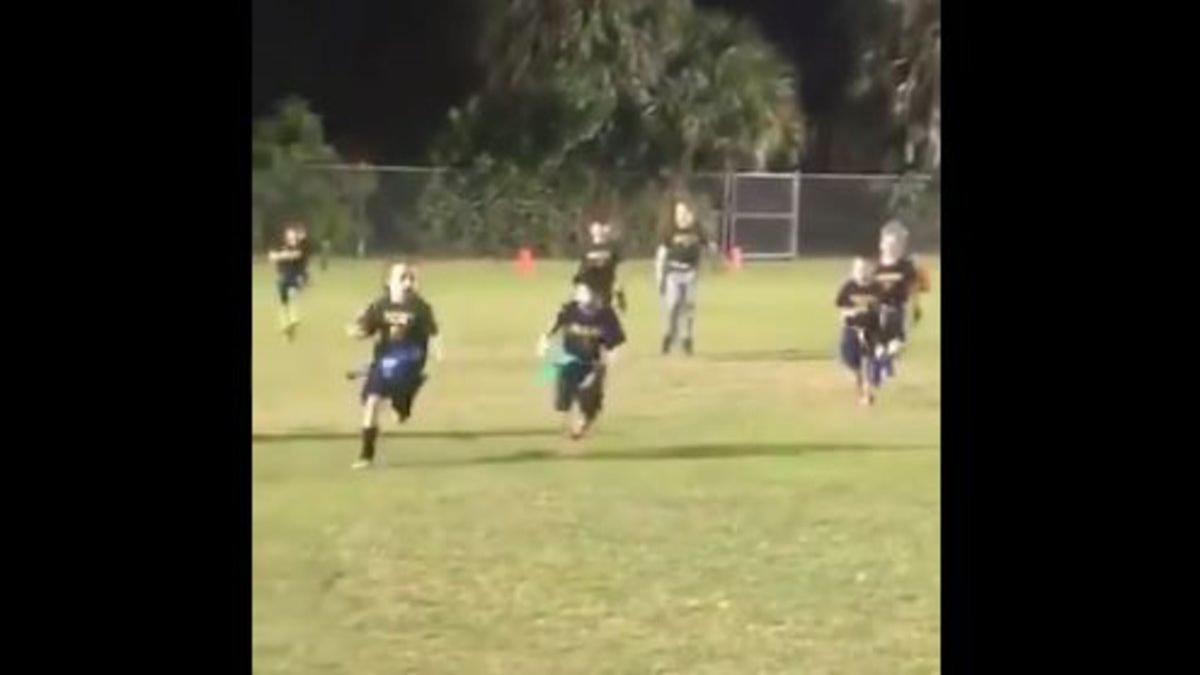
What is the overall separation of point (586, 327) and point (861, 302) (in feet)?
1.13

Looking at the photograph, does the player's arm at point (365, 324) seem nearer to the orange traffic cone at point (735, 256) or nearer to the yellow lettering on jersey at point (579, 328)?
the yellow lettering on jersey at point (579, 328)

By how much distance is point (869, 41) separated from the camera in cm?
309

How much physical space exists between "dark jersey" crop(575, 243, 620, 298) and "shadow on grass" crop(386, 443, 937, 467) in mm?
201

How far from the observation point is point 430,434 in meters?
3.10

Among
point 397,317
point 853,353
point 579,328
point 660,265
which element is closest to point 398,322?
point 397,317

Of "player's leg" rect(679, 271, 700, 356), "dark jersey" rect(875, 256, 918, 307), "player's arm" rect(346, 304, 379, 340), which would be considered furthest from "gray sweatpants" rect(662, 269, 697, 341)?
"player's arm" rect(346, 304, 379, 340)

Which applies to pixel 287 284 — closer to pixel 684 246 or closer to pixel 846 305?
pixel 684 246

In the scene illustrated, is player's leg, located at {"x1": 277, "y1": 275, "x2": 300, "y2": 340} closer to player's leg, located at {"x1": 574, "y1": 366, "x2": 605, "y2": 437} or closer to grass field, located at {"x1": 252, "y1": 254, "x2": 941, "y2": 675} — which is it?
grass field, located at {"x1": 252, "y1": 254, "x2": 941, "y2": 675}

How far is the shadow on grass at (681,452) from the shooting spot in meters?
3.09

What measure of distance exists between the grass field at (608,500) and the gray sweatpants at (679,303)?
0.05 ft

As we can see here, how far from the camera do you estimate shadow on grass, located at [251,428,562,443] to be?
304 centimetres
